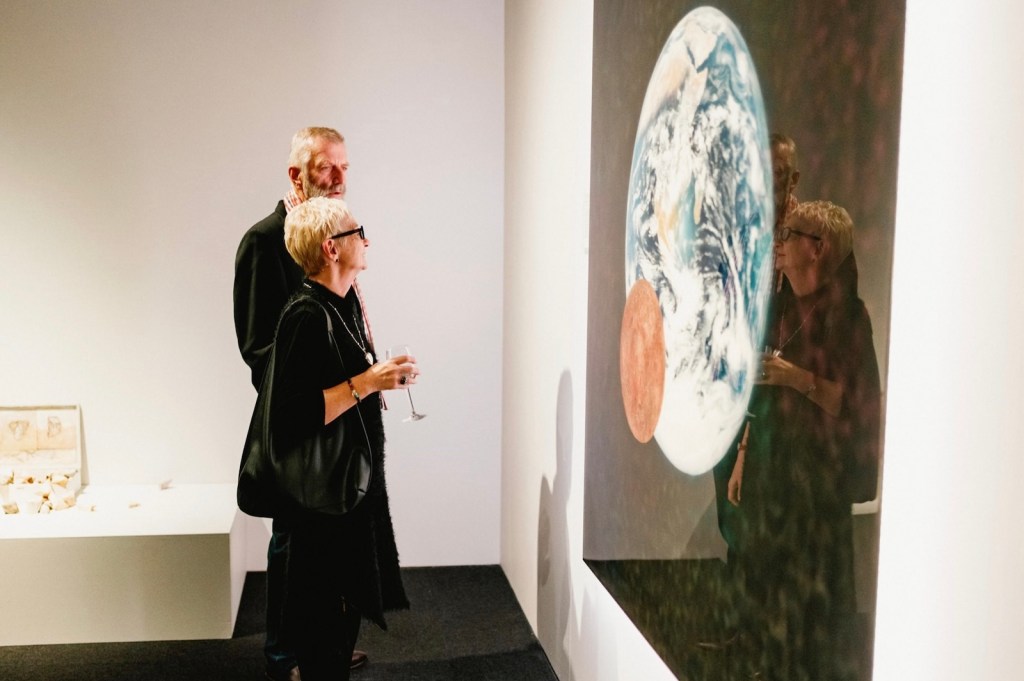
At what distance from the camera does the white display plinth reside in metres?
3.09

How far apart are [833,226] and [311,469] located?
4.94 ft

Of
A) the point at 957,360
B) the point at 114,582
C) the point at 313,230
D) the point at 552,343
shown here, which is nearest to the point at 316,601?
the point at 313,230

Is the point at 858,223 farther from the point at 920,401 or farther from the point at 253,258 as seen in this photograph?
the point at 253,258

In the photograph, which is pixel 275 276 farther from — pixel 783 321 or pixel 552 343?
pixel 783 321

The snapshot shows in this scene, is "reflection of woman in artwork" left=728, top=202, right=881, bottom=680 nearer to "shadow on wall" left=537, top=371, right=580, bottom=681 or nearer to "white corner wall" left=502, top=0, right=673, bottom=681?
"white corner wall" left=502, top=0, right=673, bottom=681

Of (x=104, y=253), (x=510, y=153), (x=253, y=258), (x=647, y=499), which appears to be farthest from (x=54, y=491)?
(x=647, y=499)

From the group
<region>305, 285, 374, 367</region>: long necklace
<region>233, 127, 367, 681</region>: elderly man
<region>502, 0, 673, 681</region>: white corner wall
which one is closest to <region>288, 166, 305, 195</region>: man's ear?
<region>233, 127, 367, 681</region>: elderly man

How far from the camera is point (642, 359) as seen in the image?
1892 millimetres

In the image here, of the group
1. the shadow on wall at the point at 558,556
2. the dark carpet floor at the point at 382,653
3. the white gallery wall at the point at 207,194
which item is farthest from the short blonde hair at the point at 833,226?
the white gallery wall at the point at 207,194

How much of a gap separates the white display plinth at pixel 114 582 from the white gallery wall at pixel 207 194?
68 centimetres

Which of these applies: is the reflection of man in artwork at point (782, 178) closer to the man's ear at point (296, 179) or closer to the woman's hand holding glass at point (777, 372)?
the woman's hand holding glass at point (777, 372)

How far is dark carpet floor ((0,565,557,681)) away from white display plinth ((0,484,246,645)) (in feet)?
0.20

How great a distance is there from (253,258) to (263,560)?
65.3 inches

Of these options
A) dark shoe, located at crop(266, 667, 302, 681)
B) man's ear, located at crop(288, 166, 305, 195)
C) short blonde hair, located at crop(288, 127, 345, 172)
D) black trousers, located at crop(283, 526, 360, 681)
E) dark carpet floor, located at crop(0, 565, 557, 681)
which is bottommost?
dark carpet floor, located at crop(0, 565, 557, 681)
